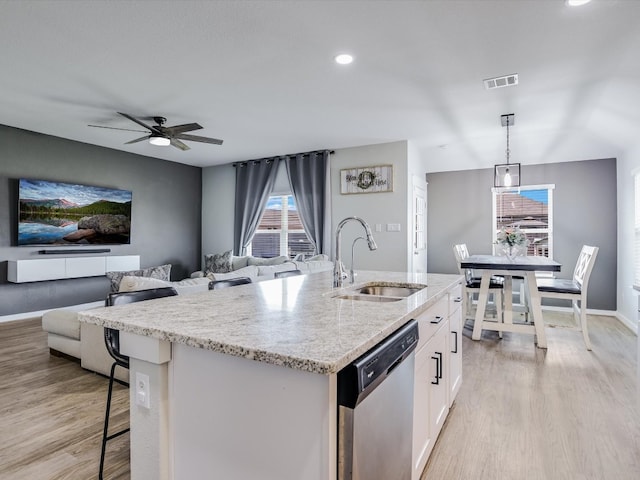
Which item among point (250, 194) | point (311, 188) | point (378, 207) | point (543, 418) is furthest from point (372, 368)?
point (250, 194)

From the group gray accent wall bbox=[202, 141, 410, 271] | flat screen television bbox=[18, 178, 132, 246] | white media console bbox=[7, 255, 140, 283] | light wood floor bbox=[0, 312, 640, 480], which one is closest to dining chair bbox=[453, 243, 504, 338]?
light wood floor bbox=[0, 312, 640, 480]

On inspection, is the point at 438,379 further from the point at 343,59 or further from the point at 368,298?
the point at 343,59

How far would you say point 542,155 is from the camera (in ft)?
18.4

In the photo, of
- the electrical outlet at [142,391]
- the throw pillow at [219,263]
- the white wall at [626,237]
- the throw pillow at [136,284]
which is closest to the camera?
the electrical outlet at [142,391]

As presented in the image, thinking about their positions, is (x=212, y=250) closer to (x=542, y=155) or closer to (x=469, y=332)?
(x=469, y=332)

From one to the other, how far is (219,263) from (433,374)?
5172 mm

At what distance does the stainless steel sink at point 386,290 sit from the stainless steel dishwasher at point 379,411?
32.1 inches

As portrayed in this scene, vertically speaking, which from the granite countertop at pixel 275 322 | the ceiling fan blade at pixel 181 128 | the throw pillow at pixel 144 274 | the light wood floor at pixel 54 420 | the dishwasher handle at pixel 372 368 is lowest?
the light wood floor at pixel 54 420

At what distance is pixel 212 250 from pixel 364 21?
19.0 feet

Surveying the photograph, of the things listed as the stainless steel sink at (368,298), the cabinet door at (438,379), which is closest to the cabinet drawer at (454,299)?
the cabinet door at (438,379)

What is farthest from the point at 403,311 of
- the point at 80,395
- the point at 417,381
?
the point at 80,395

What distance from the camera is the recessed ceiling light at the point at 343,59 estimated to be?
2852 millimetres

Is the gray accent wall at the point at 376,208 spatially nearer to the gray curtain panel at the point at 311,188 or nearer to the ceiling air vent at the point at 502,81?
the gray curtain panel at the point at 311,188

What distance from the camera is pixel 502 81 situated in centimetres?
326
